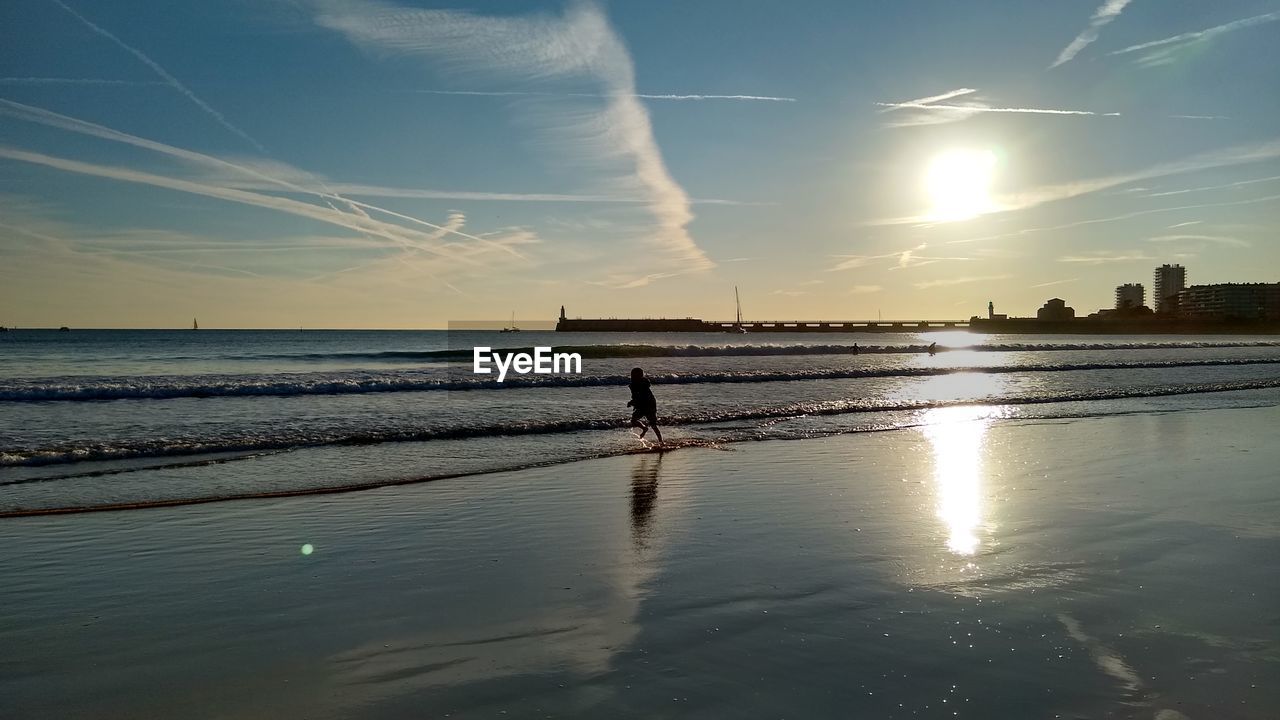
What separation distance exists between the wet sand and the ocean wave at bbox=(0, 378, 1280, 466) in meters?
5.87

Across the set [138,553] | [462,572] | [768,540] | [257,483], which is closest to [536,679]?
[462,572]

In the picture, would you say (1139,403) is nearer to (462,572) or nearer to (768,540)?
(768,540)

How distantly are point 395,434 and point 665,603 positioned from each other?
13.4 m

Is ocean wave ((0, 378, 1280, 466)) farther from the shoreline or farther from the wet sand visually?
the wet sand

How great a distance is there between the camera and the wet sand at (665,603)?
434 centimetres

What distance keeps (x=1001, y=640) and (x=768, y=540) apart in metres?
3.12

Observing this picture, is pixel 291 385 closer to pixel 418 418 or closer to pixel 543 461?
pixel 418 418

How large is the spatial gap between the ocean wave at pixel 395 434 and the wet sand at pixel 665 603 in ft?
19.3

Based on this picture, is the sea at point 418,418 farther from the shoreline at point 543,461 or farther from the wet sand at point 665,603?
the wet sand at point 665,603

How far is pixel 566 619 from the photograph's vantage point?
18.3ft

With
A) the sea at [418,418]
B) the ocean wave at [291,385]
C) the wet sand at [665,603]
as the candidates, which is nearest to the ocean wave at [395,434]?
the sea at [418,418]

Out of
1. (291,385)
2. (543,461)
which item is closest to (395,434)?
(543,461)

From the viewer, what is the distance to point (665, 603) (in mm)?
5961

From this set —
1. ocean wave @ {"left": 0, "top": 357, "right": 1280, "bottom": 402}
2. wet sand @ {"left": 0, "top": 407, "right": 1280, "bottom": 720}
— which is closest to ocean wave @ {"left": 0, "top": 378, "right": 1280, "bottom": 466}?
wet sand @ {"left": 0, "top": 407, "right": 1280, "bottom": 720}
